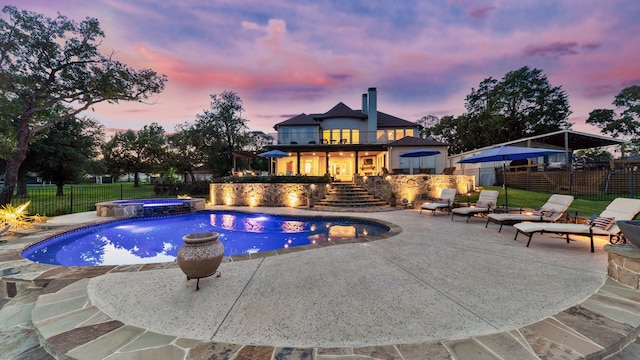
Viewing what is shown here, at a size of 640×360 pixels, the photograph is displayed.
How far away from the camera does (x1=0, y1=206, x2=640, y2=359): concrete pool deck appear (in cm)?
206

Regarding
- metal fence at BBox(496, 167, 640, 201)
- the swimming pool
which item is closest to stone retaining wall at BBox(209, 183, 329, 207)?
the swimming pool

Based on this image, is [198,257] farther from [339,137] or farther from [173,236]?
[339,137]

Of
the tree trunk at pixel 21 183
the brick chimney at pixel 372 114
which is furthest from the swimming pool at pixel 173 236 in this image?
the tree trunk at pixel 21 183

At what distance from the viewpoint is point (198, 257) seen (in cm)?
315

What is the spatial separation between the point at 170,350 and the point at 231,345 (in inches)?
20.0

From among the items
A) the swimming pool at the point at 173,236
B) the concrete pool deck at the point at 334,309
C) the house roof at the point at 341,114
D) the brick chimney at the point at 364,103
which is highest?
the brick chimney at the point at 364,103

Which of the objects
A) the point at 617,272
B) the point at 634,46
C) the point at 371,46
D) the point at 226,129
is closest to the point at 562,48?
the point at 634,46

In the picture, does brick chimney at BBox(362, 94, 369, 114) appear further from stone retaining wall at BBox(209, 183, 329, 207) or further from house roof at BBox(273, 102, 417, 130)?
stone retaining wall at BBox(209, 183, 329, 207)

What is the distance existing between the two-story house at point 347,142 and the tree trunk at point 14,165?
13.5 metres

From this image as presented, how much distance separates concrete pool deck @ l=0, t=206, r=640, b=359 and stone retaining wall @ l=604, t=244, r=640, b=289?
0.17 m

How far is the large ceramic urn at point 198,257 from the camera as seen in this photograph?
3143 mm

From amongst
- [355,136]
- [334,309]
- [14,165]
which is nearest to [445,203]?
[334,309]

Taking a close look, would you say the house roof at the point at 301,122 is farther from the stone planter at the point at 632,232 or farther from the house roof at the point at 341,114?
the stone planter at the point at 632,232

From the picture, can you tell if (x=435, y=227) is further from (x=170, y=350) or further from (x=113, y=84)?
(x=113, y=84)
